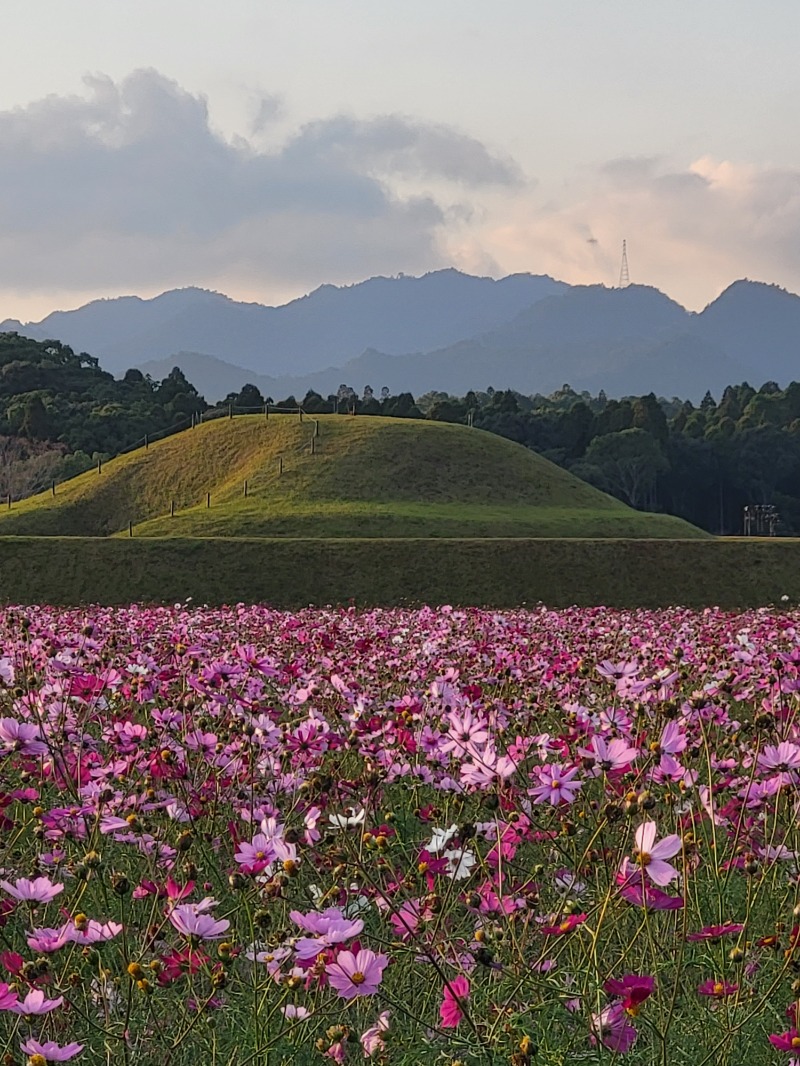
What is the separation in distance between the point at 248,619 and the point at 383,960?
932cm

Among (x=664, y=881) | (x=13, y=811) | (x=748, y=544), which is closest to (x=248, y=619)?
(x=13, y=811)

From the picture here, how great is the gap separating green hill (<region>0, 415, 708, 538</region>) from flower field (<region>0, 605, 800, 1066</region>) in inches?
1419

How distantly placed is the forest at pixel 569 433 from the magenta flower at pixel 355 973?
6358cm

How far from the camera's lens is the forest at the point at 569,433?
6825 centimetres

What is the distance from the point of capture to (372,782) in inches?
122

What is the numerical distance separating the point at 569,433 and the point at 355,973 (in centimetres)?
7465

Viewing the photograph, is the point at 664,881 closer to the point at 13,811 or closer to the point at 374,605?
the point at 13,811

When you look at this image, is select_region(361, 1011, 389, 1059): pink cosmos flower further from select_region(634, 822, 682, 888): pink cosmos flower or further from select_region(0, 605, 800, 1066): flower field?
select_region(634, 822, 682, 888): pink cosmos flower

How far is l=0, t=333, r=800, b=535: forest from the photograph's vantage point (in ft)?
224

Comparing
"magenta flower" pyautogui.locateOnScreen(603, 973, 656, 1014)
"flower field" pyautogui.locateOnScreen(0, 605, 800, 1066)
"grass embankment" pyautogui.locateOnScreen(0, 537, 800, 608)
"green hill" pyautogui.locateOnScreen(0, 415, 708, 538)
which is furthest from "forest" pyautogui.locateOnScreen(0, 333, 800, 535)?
"magenta flower" pyautogui.locateOnScreen(603, 973, 656, 1014)

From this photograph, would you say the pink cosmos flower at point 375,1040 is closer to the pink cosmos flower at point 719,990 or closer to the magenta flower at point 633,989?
the magenta flower at point 633,989

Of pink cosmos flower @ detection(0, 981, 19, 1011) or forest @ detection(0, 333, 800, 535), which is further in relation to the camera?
forest @ detection(0, 333, 800, 535)

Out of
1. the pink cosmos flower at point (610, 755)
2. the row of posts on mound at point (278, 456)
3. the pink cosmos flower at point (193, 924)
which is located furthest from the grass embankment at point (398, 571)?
the pink cosmos flower at point (193, 924)

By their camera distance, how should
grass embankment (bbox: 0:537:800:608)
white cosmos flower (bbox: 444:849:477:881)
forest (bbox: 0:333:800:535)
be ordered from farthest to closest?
forest (bbox: 0:333:800:535)
grass embankment (bbox: 0:537:800:608)
white cosmos flower (bbox: 444:849:477:881)
